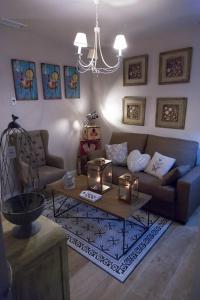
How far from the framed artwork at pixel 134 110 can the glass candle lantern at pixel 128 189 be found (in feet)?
5.66

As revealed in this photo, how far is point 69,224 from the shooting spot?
2.62m

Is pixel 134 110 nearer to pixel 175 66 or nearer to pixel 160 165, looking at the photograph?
pixel 175 66

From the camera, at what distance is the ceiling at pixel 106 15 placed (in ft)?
6.93

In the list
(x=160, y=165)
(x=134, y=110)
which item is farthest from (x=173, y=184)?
(x=134, y=110)

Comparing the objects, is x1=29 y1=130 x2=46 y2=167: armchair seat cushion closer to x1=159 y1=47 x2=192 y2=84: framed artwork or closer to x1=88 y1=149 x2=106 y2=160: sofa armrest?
x1=88 y1=149 x2=106 y2=160: sofa armrest

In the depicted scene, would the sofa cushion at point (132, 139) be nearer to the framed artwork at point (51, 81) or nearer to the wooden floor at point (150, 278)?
the framed artwork at point (51, 81)

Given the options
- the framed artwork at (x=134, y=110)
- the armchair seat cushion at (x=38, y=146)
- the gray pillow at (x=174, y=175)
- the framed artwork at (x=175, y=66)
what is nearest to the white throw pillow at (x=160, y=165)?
the gray pillow at (x=174, y=175)

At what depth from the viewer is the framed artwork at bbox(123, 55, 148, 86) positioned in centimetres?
351

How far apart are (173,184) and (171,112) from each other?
126 centimetres

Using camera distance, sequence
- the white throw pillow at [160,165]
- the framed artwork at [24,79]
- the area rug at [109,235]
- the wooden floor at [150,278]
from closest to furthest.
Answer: the wooden floor at [150,278] < the area rug at [109,235] < the white throw pillow at [160,165] < the framed artwork at [24,79]

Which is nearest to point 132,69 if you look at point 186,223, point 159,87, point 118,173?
point 159,87

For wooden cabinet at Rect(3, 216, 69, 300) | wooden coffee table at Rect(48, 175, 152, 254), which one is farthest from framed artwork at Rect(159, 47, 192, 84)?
wooden cabinet at Rect(3, 216, 69, 300)

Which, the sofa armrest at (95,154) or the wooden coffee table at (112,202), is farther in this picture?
the sofa armrest at (95,154)

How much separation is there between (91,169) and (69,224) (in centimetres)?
76
